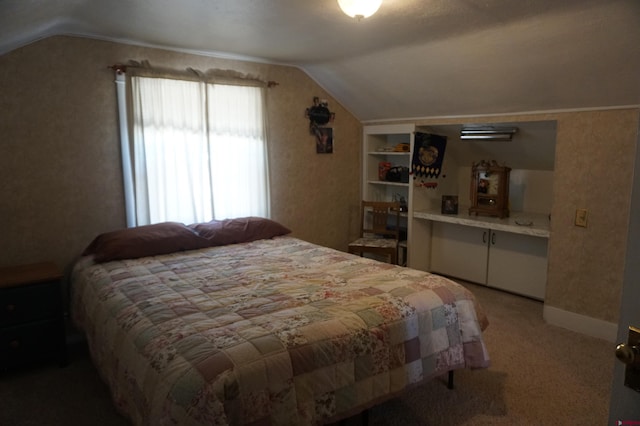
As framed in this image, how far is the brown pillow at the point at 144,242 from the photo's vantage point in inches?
116

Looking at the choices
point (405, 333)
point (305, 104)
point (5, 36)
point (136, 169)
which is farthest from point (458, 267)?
point (5, 36)

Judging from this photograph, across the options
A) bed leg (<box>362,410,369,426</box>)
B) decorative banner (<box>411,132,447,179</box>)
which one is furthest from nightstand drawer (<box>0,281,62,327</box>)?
decorative banner (<box>411,132,447,179</box>)

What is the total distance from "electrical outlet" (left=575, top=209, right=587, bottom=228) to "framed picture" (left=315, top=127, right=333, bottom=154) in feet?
7.93

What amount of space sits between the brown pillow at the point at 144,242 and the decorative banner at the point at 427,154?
7.41 feet

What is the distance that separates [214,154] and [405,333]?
2439mm

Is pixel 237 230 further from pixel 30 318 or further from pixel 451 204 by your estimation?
pixel 451 204

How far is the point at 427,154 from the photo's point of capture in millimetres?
4352

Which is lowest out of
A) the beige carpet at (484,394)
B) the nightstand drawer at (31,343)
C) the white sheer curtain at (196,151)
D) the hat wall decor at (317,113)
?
the beige carpet at (484,394)

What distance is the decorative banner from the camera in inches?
169

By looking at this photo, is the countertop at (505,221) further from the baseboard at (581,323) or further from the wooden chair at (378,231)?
the baseboard at (581,323)

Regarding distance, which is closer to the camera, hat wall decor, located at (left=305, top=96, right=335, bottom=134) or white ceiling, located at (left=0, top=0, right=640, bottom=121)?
white ceiling, located at (left=0, top=0, right=640, bottom=121)

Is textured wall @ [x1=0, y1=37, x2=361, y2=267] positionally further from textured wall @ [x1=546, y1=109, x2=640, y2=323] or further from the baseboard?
the baseboard

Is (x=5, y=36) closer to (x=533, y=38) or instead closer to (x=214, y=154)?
(x=214, y=154)

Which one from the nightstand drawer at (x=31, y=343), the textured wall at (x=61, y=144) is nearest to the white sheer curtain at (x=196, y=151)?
the textured wall at (x=61, y=144)
